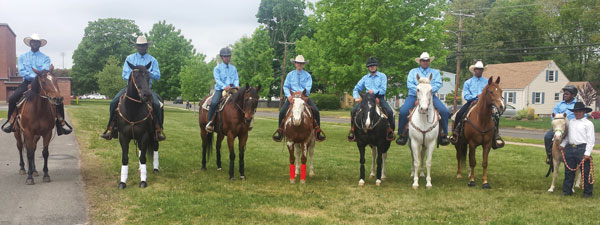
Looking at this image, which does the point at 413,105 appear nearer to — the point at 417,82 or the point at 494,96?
the point at 417,82

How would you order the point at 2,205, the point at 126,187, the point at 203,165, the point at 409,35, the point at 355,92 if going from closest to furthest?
1. the point at 2,205
2. the point at 126,187
3. the point at 355,92
4. the point at 203,165
5. the point at 409,35

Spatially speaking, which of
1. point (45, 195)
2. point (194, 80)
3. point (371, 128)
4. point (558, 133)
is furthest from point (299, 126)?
point (194, 80)

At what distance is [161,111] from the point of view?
376 inches

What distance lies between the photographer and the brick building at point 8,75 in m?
56.2

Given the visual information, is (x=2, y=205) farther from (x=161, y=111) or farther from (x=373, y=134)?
(x=373, y=134)

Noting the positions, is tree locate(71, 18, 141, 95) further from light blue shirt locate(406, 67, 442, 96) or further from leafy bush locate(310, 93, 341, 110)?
light blue shirt locate(406, 67, 442, 96)

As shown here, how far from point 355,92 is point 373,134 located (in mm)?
1316

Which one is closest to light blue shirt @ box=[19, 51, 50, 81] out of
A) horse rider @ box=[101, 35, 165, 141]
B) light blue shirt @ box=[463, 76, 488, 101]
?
horse rider @ box=[101, 35, 165, 141]

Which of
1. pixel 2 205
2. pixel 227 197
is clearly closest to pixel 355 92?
pixel 227 197

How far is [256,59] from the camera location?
51.8 meters

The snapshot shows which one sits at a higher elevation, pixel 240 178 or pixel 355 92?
pixel 355 92

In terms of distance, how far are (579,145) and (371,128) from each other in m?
4.18

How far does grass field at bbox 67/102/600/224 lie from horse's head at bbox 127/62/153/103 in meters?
1.87

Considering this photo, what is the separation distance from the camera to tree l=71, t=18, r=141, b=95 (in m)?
67.2
